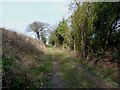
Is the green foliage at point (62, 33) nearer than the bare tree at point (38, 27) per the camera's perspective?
Yes

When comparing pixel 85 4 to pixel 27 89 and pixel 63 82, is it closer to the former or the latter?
pixel 63 82

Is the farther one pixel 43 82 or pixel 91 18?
pixel 91 18

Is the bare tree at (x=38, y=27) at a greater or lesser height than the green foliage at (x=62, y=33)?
greater

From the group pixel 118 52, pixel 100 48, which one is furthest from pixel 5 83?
pixel 100 48

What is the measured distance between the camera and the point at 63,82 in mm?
12641

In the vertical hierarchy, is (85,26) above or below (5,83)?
above

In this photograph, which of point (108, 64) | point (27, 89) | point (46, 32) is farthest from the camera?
point (46, 32)

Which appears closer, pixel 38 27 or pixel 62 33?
pixel 62 33

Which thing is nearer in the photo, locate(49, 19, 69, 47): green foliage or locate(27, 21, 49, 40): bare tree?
locate(49, 19, 69, 47): green foliage

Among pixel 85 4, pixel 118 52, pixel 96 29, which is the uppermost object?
pixel 85 4

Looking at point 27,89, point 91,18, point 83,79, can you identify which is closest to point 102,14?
point 91,18

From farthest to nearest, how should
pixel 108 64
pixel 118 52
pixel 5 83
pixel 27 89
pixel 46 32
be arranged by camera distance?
1. pixel 46 32
2. pixel 118 52
3. pixel 108 64
4. pixel 27 89
5. pixel 5 83

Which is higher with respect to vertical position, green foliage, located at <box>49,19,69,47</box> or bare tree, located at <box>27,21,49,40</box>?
bare tree, located at <box>27,21,49,40</box>

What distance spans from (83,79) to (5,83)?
17.6ft
